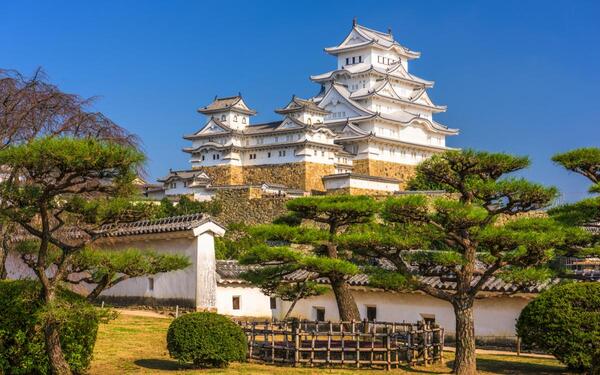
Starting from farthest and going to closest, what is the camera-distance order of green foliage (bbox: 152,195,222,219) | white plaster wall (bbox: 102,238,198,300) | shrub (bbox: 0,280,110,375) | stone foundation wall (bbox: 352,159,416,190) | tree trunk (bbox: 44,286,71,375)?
stone foundation wall (bbox: 352,159,416,190), green foliage (bbox: 152,195,222,219), white plaster wall (bbox: 102,238,198,300), shrub (bbox: 0,280,110,375), tree trunk (bbox: 44,286,71,375)

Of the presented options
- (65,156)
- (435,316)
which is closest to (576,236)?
(435,316)

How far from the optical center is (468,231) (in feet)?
43.1

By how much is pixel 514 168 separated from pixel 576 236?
74.9 inches

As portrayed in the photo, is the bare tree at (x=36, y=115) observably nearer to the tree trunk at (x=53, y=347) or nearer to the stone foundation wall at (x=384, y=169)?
the tree trunk at (x=53, y=347)

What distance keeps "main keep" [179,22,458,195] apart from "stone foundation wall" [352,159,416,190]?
0.07 meters

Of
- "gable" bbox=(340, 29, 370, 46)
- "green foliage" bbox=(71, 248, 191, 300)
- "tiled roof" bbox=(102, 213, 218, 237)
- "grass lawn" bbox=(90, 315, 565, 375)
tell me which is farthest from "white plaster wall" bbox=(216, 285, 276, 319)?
"gable" bbox=(340, 29, 370, 46)

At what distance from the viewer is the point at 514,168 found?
12.9 meters

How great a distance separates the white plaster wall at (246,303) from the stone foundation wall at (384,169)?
93.7ft

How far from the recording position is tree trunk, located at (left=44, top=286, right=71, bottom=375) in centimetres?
1119

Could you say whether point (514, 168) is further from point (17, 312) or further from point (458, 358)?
point (17, 312)

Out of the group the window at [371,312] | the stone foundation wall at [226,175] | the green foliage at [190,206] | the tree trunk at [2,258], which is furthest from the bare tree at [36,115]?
the stone foundation wall at [226,175]

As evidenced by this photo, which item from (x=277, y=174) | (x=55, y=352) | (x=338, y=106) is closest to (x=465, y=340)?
(x=55, y=352)

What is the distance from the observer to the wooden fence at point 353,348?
1440 centimetres

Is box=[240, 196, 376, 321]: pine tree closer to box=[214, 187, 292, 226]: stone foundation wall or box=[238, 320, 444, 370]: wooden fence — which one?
box=[238, 320, 444, 370]: wooden fence
